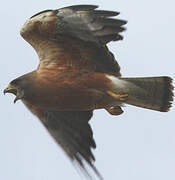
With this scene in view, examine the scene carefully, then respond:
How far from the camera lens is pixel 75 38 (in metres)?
10.9

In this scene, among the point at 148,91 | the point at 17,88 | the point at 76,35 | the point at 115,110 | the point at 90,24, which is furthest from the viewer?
the point at 115,110

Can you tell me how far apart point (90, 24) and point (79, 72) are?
1.05 m

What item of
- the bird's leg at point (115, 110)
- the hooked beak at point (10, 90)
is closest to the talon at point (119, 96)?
the bird's leg at point (115, 110)

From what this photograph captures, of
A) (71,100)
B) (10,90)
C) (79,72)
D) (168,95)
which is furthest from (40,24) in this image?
(168,95)

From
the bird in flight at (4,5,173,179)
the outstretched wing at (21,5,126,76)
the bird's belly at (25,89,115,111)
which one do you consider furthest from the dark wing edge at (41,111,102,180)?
the outstretched wing at (21,5,126,76)

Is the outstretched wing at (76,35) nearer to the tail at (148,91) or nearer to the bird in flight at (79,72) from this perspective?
the bird in flight at (79,72)

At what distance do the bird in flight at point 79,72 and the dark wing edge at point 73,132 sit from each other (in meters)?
0.41

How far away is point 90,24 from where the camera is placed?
10477mm

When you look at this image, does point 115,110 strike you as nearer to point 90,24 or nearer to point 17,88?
point 17,88

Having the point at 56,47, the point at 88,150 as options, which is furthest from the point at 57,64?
the point at 88,150

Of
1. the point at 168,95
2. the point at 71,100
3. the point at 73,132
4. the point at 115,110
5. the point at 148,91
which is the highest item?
the point at 71,100

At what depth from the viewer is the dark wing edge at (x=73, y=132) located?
12117mm

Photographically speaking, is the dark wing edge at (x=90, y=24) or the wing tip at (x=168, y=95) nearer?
the dark wing edge at (x=90, y=24)

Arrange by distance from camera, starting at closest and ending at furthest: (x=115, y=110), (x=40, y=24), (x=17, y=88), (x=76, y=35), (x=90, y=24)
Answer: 1. (x=90, y=24)
2. (x=76, y=35)
3. (x=40, y=24)
4. (x=17, y=88)
5. (x=115, y=110)
